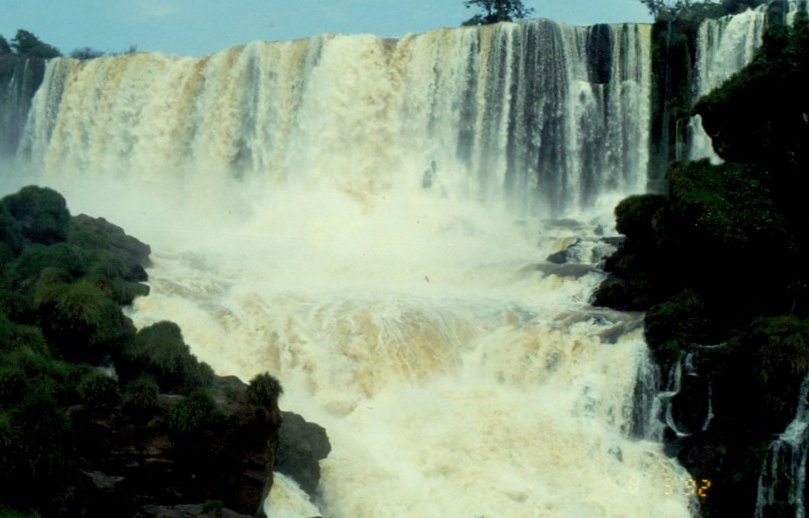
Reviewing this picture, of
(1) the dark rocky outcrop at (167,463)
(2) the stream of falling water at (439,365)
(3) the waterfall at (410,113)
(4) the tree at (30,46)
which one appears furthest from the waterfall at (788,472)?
(4) the tree at (30,46)

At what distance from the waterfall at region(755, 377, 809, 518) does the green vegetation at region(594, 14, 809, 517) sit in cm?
14

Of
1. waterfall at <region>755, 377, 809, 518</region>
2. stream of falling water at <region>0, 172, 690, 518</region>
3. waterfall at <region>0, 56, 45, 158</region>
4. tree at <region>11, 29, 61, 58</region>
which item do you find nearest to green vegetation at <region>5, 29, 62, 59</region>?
tree at <region>11, 29, 61, 58</region>

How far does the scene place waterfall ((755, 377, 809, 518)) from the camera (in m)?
14.9

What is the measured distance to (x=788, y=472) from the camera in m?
15.1

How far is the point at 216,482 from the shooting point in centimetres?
1356

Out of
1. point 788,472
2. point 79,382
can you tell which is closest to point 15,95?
point 79,382

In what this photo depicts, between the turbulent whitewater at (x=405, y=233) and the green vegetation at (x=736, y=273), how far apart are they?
0.75 m

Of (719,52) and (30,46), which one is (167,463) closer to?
(719,52)

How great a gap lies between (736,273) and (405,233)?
11818 mm

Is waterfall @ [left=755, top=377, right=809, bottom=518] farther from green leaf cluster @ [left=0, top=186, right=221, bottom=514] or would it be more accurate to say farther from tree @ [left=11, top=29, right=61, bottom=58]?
tree @ [left=11, top=29, right=61, bottom=58]

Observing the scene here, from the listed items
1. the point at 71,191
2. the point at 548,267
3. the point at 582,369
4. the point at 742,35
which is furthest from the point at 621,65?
the point at 71,191

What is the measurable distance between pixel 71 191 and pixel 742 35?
72.8ft

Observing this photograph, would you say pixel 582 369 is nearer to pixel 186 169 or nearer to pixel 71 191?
pixel 186 169

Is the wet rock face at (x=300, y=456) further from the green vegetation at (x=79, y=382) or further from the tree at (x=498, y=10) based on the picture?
the tree at (x=498, y=10)
